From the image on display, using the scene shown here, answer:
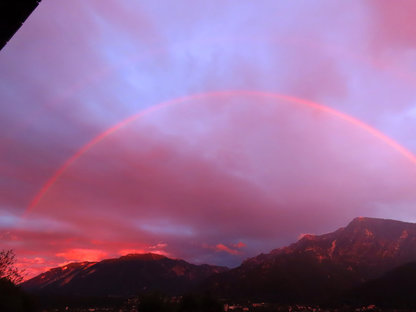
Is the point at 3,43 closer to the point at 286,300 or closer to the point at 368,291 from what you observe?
the point at 368,291

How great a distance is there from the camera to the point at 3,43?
984 cm

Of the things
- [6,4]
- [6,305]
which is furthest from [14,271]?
[6,4]

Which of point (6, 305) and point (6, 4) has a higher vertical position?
point (6, 4)

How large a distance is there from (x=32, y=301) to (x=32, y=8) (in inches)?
2251

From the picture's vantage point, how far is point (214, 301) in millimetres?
65250

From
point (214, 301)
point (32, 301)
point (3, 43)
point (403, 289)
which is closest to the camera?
point (3, 43)

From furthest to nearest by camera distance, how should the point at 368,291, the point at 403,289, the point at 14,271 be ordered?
the point at 368,291 → the point at 403,289 → the point at 14,271

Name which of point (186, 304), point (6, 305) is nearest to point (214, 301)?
point (186, 304)

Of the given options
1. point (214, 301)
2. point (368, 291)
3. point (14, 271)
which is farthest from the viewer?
point (368, 291)

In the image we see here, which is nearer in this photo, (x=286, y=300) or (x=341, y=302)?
(x=341, y=302)

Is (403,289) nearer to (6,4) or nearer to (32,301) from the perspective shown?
(32,301)

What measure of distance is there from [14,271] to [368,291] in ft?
484

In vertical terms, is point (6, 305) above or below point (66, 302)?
below

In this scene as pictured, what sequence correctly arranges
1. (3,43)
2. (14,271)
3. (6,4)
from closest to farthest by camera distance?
(6,4) < (3,43) < (14,271)
